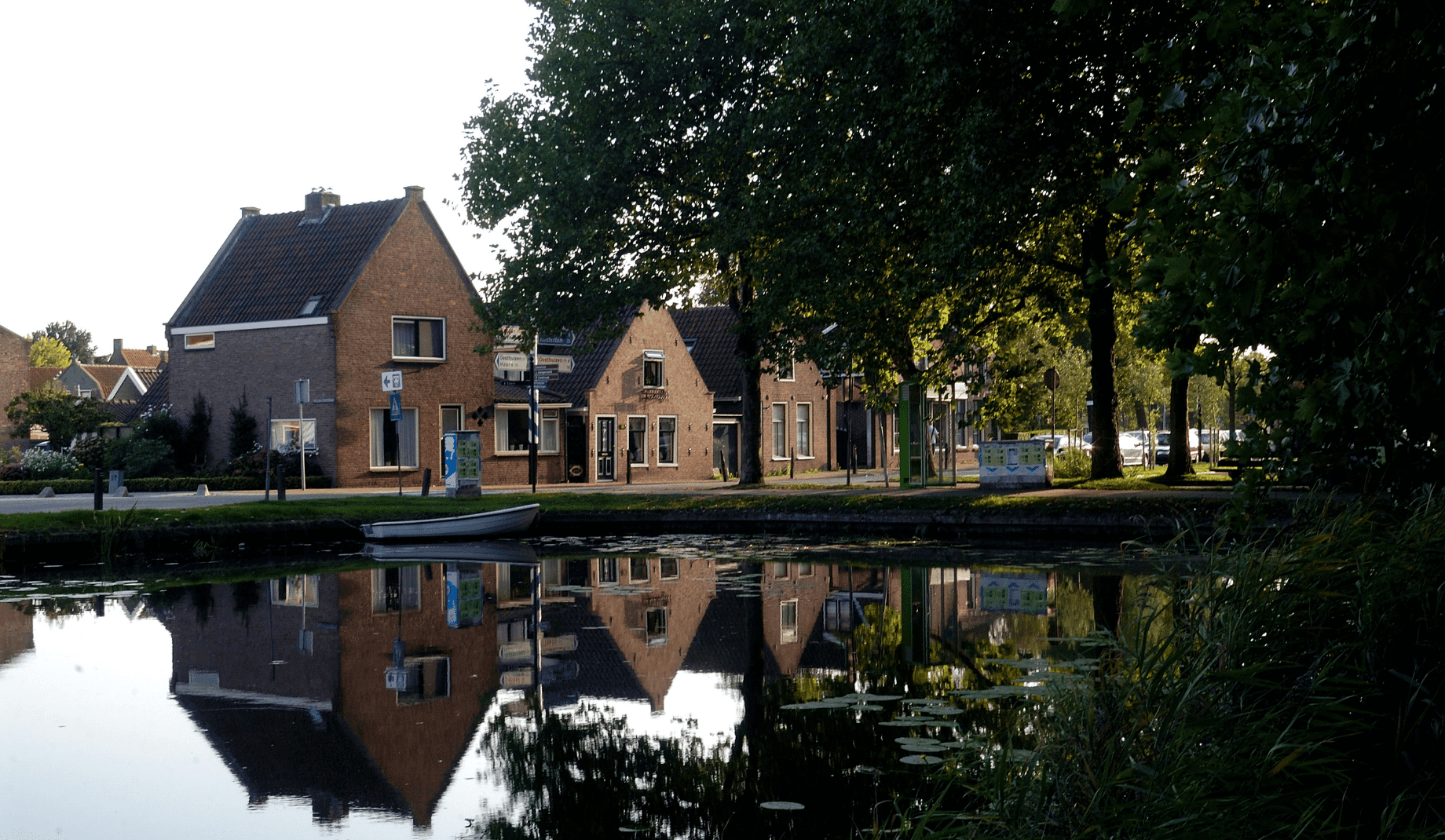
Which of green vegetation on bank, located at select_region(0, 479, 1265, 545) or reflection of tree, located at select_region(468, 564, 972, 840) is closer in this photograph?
reflection of tree, located at select_region(468, 564, 972, 840)

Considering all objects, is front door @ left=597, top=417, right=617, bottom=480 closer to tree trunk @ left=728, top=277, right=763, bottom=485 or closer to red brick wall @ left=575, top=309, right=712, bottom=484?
red brick wall @ left=575, top=309, right=712, bottom=484

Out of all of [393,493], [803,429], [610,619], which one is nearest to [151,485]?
[393,493]

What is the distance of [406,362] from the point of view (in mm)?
39656

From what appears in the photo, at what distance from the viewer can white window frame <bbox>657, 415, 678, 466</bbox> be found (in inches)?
1858

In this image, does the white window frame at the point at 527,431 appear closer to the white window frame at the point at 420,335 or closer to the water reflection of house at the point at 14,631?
the white window frame at the point at 420,335

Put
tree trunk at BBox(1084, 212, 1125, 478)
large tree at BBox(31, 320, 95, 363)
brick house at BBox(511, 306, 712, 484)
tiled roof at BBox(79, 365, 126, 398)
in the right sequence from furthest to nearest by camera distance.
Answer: large tree at BBox(31, 320, 95, 363) → tiled roof at BBox(79, 365, 126, 398) → brick house at BBox(511, 306, 712, 484) → tree trunk at BBox(1084, 212, 1125, 478)

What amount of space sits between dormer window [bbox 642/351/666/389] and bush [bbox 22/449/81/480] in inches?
720

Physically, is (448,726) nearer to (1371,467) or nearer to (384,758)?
(384,758)

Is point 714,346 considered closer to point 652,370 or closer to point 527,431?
point 652,370

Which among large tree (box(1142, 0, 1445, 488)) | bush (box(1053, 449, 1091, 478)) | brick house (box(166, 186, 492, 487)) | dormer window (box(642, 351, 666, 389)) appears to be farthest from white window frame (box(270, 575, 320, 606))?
dormer window (box(642, 351, 666, 389))

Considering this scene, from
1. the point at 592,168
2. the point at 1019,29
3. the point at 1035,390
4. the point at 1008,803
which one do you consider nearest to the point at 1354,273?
the point at 1008,803

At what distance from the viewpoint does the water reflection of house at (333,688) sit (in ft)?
24.5

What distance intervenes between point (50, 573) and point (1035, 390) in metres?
33.2

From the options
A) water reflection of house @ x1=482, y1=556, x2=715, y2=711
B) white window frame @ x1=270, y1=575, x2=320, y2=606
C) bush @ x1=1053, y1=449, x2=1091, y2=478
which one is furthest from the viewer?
bush @ x1=1053, y1=449, x2=1091, y2=478
